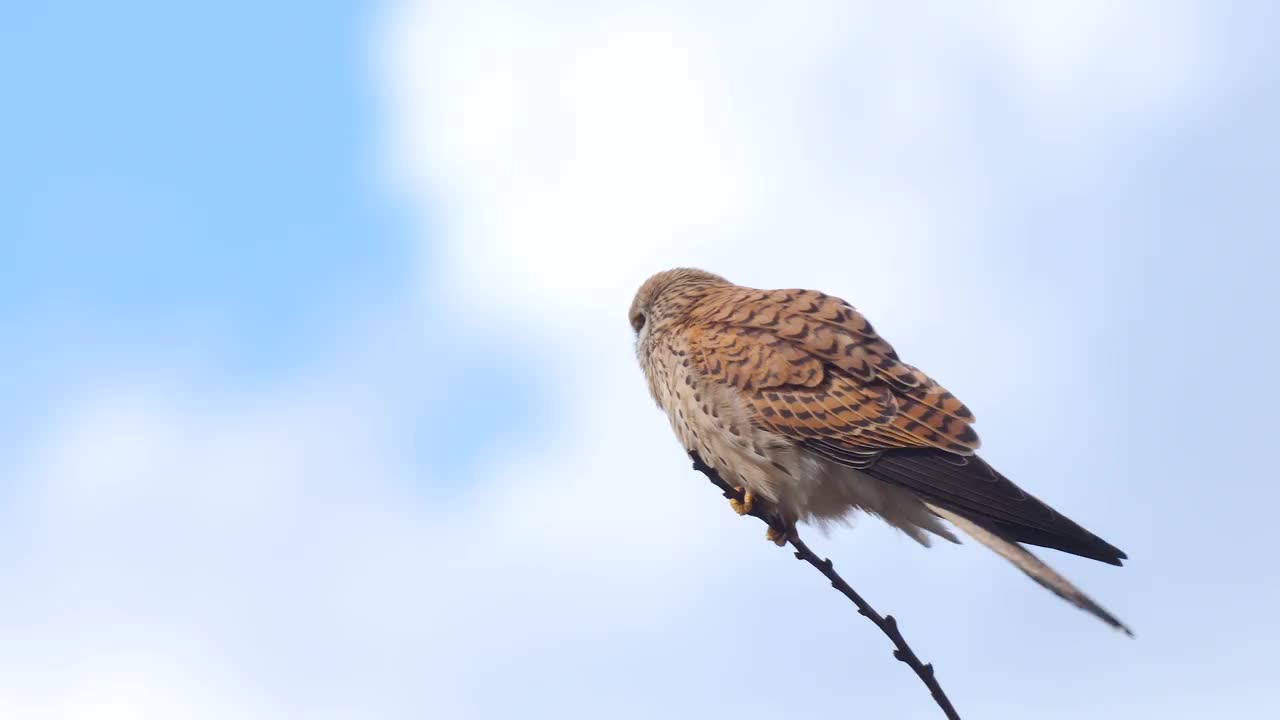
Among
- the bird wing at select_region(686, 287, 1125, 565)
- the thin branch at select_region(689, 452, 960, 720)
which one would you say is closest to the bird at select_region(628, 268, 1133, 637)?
the bird wing at select_region(686, 287, 1125, 565)

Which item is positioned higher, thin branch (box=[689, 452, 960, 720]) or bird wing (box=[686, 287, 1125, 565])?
bird wing (box=[686, 287, 1125, 565])

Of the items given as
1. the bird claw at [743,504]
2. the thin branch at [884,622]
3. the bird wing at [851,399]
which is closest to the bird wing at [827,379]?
the bird wing at [851,399]

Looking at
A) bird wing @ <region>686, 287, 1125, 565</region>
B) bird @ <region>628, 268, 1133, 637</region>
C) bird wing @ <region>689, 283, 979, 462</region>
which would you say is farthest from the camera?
bird wing @ <region>689, 283, 979, 462</region>

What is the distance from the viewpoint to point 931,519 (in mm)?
4344

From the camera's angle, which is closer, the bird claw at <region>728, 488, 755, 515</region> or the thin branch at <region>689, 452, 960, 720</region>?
the thin branch at <region>689, 452, 960, 720</region>

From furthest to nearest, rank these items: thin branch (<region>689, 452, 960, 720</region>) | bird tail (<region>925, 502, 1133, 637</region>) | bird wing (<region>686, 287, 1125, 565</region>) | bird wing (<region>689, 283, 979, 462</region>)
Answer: bird wing (<region>689, 283, 979, 462</region>) → bird wing (<region>686, 287, 1125, 565</region>) → bird tail (<region>925, 502, 1133, 637</region>) → thin branch (<region>689, 452, 960, 720</region>)

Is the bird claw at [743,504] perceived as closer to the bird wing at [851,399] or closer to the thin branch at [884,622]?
the bird wing at [851,399]

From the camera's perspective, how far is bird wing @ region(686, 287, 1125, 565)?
4023 millimetres

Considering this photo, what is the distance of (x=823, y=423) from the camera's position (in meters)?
4.36

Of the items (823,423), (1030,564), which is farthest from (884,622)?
(823,423)

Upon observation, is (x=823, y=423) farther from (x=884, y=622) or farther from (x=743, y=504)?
(x=884, y=622)

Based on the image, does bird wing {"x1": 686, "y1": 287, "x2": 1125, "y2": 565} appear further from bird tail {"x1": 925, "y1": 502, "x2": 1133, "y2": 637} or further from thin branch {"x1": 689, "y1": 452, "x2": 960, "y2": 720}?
thin branch {"x1": 689, "y1": 452, "x2": 960, "y2": 720}

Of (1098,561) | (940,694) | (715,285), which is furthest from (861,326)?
(940,694)

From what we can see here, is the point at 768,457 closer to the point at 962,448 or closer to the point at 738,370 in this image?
the point at 738,370
